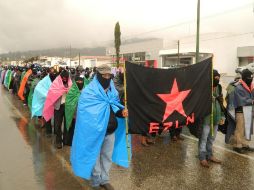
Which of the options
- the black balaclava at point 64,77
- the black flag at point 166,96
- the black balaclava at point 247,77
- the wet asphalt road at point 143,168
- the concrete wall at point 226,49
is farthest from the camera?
the concrete wall at point 226,49

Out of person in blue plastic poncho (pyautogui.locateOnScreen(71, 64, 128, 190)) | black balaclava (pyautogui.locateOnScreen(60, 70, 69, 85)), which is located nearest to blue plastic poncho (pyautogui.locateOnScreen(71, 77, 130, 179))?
person in blue plastic poncho (pyautogui.locateOnScreen(71, 64, 128, 190))

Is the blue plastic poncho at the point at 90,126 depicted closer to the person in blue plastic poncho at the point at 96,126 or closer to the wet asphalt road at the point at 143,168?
the person in blue plastic poncho at the point at 96,126

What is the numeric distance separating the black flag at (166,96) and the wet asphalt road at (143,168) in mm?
712

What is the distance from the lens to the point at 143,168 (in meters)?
5.93

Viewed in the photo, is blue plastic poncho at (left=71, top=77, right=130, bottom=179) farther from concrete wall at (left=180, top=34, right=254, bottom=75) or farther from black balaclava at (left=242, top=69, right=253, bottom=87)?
concrete wall at (left=180, top=34, right=254, bottom=75)

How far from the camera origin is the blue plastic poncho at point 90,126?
464 cm

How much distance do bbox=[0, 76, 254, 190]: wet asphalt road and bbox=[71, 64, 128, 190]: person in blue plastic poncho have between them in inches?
19.0

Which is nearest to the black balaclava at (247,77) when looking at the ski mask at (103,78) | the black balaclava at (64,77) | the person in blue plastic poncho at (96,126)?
the person in blue plastic poncho at (96,126)

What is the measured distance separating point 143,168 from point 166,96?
1.25 metres

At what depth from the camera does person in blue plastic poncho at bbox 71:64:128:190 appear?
4.65 metres

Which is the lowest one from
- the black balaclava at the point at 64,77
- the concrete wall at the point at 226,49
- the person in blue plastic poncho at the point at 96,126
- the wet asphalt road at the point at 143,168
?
the wet asphalt road at the point at 143,168

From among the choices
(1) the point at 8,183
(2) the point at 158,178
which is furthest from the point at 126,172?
(1) the point at 8,183

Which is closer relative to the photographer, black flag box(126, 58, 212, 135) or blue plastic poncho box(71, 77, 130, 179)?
blue plastic poncho box(71, 77, 130, 179)

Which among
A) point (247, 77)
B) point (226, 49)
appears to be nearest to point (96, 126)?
point (247, 77)
